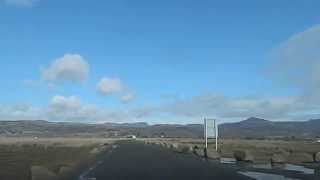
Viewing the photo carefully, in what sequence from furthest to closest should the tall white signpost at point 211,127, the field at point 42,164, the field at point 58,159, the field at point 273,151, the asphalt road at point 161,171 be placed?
the tall white signpost at point 211,127 → the field at point 273,151 → the field at point 58,159 → the field at point 42,164 → the asphalt road at point 161,171

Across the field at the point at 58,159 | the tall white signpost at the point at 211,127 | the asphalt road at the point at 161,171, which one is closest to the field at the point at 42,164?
the field at the point at 58,159

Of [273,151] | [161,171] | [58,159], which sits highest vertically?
[273,151]

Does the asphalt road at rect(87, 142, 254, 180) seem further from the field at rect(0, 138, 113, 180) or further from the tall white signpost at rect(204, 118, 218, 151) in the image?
the tall white signpost at rect(204, 118, 218, 151)

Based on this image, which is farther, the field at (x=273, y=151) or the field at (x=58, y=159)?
the field at (x=273, y=151)

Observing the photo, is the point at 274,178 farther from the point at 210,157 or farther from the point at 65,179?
the point at 210,157

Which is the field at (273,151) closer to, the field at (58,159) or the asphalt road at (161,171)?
the field at (58,159)

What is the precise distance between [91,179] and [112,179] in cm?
111

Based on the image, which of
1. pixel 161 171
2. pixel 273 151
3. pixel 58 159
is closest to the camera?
pixel 161 171

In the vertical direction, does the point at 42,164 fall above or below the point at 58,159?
below

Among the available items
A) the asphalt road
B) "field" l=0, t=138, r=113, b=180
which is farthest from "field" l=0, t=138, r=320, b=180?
the asphalt road

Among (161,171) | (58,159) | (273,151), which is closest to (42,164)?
(58,159)

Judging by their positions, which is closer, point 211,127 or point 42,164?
point 42,164

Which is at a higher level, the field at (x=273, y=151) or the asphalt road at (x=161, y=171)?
the field at (x=273, y=151)

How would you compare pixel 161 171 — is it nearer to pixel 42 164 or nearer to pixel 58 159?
pixel 42 164
